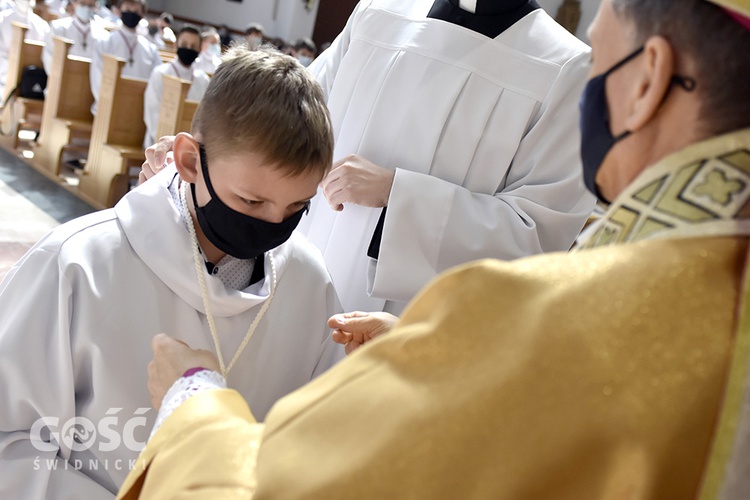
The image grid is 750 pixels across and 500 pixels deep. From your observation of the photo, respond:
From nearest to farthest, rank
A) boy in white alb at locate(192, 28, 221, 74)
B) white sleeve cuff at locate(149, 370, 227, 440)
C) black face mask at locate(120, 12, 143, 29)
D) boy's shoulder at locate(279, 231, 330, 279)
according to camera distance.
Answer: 1. white sleeve cuff at locate(149, 370, 227, 440)
2. boy's shoulder at locate(279, 231, 330, 279)
3. black face mask at locate(120, 12, 143, 29)
4. boy in white alb at locate(192, 28, 221, 74)

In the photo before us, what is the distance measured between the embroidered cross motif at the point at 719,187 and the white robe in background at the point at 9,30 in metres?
11.0

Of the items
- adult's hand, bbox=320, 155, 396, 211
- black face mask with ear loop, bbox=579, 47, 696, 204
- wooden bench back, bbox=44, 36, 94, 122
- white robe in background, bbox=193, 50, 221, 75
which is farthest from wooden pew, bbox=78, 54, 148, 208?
black face mask with ear loop, bbox=579, 47, 696, 204

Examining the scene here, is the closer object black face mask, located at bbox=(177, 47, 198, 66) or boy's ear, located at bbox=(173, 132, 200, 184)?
boy's ear, located at bbox=(173, 132, 200, 184)

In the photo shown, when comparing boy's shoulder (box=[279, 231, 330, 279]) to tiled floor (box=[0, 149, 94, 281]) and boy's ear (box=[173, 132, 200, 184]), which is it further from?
tiled floor (box=[0, 149, 94, 281])

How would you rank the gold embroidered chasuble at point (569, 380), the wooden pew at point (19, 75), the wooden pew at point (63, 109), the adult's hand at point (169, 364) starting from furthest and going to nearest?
1. the wooden pew at point (19, 75)
2. the wooden pew at point (63, 109)
3. the adult's hand at point (169, 364)
4. the gold embroidered chasuble at point (569, 380)

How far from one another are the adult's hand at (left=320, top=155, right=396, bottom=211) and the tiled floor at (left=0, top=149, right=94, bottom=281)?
11.7ft

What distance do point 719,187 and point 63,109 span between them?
8.46 m

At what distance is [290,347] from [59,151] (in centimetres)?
674

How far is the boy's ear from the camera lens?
191 cm

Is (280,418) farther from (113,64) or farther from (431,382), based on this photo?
(113,64)

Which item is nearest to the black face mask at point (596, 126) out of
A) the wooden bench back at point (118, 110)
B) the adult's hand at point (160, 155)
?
the adult's hand at point (160, 155)

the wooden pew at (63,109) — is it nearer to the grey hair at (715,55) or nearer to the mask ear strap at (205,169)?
the mask ear strap at (205,169)

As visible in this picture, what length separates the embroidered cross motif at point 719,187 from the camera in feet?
2.75

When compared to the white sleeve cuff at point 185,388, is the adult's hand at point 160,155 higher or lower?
lower
